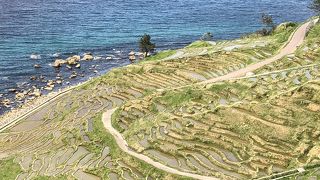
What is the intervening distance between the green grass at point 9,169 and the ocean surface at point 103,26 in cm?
1786

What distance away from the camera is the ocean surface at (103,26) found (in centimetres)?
7325

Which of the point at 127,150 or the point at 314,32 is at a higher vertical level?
the point at 314,32

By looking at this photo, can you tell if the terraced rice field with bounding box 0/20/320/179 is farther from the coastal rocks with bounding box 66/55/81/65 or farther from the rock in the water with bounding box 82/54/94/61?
the rock in the water with bounding box 82/54/94/61

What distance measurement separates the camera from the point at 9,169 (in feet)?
130

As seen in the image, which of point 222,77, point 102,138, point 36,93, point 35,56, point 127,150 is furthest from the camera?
point 35,56

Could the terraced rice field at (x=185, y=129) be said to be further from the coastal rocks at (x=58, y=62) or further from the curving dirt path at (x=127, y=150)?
the coastal rocks at (x=58, y=62)

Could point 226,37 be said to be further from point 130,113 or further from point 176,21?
point 130,113

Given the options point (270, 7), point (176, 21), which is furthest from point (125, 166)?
point (270, 7)

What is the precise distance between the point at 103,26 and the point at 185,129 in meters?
59.9

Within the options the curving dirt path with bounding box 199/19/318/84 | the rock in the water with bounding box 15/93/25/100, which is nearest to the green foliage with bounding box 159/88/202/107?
the curving dirt path with bounding box 199/19/318/84

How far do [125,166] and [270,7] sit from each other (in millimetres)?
82437

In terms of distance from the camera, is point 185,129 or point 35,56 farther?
point 35,56

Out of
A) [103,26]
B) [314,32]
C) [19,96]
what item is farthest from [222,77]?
[103,26]

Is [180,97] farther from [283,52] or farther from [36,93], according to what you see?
[36,93]
